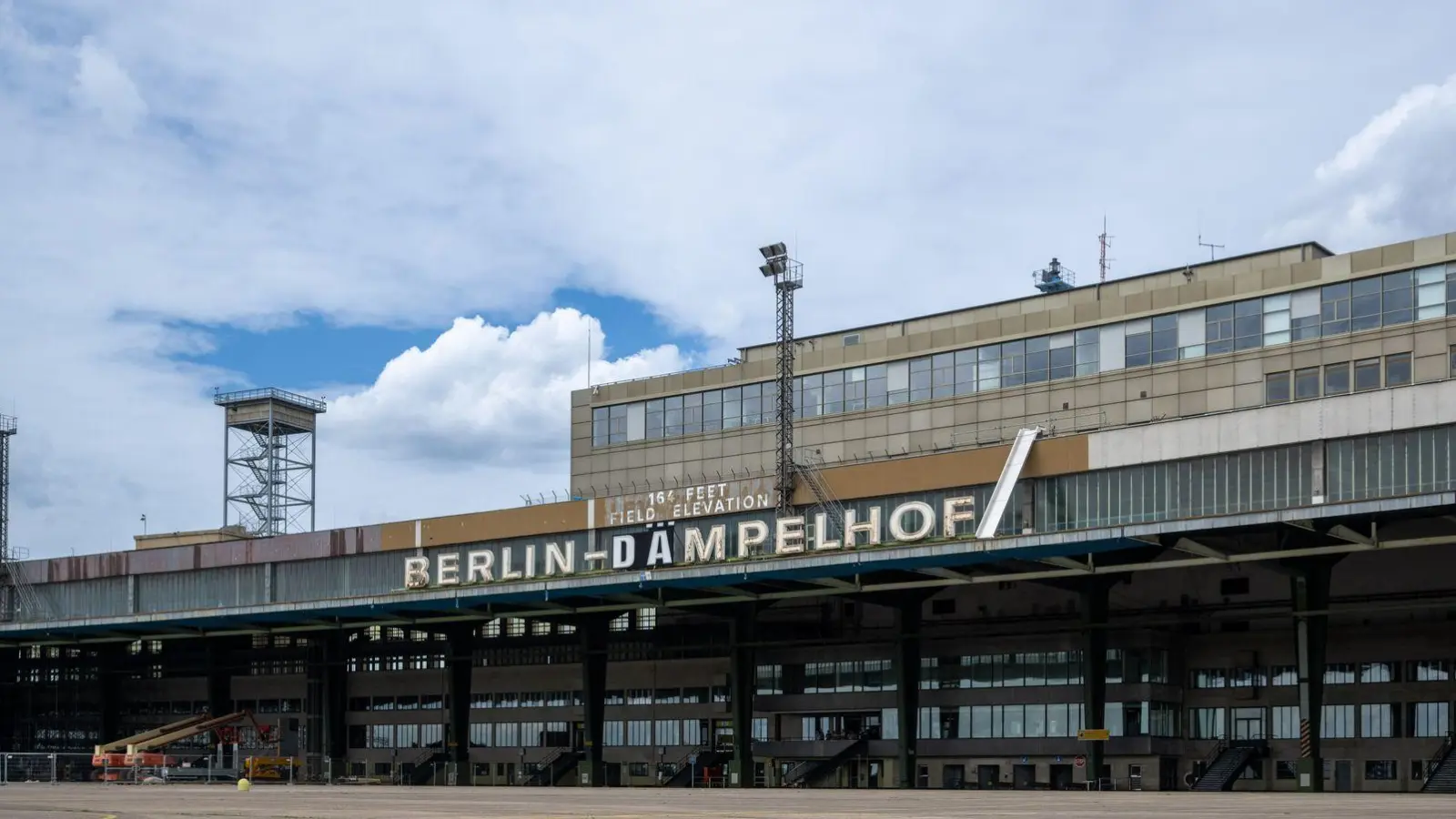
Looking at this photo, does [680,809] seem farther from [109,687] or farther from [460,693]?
[109,687]

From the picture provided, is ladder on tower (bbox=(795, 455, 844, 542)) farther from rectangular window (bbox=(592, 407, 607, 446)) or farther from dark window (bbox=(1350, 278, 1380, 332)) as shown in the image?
rectangular window (bbox=(592, 407, 607, 446))

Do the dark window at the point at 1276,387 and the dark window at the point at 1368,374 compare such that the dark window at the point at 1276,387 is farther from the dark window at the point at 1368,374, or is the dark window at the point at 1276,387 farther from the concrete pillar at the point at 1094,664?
the concrete pillar at the point at 1094,664

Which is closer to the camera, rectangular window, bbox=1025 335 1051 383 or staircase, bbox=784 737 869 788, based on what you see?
rectangular window, bbox=1025 335 1051 383

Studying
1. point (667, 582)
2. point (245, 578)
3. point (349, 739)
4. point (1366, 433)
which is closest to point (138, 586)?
point (245, 578)

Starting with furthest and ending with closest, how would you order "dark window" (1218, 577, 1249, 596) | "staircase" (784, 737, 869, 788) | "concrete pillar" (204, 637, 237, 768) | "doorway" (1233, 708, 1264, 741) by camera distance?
"concrete pillar" (204, 637, 237, 768), "staircase" (784, 737, 869, 788), "doorway" (1233, 708, 1264, 741), "dark window" (1218, 577, 1249, 596)

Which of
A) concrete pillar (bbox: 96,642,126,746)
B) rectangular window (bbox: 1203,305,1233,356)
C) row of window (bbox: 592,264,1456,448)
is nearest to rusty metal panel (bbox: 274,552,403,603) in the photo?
row of window (bbox: 592,264,1456,448)

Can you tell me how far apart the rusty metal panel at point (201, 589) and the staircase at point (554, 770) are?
2031 centimetres

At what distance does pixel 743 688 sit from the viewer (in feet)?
295

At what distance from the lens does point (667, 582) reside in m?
82.6

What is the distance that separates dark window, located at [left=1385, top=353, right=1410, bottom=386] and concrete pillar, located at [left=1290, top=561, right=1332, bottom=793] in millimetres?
12156

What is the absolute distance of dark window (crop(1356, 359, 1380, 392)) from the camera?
79.9m

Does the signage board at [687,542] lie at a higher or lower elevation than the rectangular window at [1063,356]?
lower

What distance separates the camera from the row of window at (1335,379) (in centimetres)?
7944

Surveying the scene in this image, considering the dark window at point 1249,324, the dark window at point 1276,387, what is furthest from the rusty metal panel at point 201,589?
the dark window at point 1276,387
